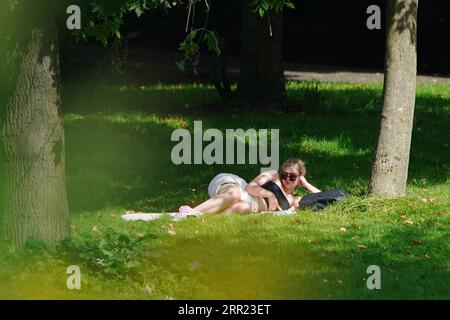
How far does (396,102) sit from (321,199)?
1.29 m

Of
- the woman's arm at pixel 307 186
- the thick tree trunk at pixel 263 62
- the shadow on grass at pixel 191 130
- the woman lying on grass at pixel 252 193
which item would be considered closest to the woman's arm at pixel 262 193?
the woman lying on grass at pixel 252 193

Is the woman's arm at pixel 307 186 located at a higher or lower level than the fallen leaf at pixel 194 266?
higher

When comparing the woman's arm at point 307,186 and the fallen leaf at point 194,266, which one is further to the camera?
the woman's arm at point 307,186

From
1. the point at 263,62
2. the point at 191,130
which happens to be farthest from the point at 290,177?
the point at 263,62

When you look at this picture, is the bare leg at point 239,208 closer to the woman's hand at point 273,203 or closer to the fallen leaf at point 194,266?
the woman's hand at point 273,203

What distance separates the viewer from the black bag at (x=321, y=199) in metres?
11.3

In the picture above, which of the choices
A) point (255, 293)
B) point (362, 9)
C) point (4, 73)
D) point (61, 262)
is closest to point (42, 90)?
point (4, 73)

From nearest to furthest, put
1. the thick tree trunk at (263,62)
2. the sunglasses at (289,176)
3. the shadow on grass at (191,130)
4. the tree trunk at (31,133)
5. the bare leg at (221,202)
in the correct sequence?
the tree trunk at (31,133) < the bare leg at (221,202) < the sunglasses at (289,176) < the shadow on grass at (191,130) < the thick tree trunk at (263,62)

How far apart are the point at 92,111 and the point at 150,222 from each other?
644cm

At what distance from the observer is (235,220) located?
10812mm

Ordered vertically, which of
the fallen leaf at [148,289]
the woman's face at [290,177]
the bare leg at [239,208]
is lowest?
the bare leg at [239,208]

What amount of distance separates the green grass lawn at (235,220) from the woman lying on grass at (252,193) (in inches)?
14.0

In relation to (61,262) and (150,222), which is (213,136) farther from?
(61,262)

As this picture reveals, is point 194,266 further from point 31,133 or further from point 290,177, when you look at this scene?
point 290,177
